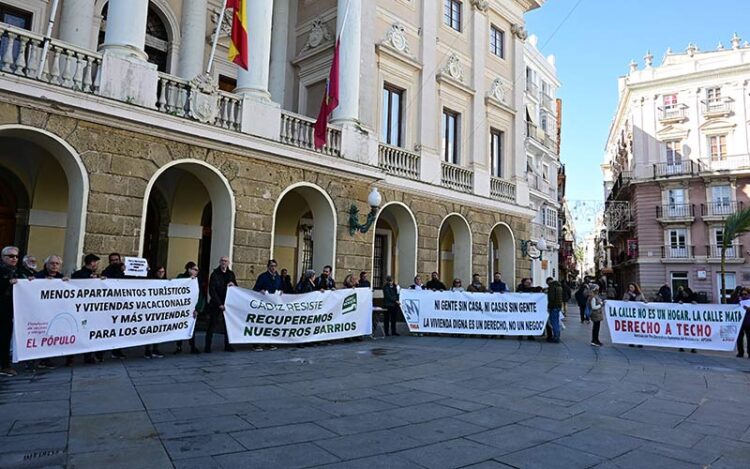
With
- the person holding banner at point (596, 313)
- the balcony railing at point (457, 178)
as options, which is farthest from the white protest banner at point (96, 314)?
the balcony railing at point (457, 178)

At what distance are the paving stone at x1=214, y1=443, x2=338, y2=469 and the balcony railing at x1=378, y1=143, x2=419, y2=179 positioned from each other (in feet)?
40.0

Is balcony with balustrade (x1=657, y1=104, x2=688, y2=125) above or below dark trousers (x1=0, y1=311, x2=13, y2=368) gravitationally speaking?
above

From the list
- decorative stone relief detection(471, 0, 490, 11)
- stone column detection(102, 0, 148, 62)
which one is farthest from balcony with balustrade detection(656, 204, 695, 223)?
→ stone column detection(102, 0, 148, 62)

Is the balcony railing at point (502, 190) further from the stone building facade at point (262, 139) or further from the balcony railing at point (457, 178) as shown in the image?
the balcony railing at point (457, 178)

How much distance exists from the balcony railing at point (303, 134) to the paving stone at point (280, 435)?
9419 millimetres

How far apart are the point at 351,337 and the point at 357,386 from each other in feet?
17.0

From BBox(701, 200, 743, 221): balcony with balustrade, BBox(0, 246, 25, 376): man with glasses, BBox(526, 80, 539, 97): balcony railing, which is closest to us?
BBox(0, 246, 25, 376): man with glasses

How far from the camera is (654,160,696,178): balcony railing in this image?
133ft

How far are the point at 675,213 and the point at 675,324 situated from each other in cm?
3390

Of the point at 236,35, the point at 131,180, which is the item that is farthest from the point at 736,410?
the point at 236,35

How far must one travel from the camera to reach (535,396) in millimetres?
6609

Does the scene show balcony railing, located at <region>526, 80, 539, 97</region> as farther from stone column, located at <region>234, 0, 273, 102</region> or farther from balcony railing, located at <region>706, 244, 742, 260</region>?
stone column, located at <region>234, 0, 273, 102</region>

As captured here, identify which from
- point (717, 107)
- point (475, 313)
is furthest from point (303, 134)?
point (717, 107)

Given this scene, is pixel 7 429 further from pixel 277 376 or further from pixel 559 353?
pixel 559 353
